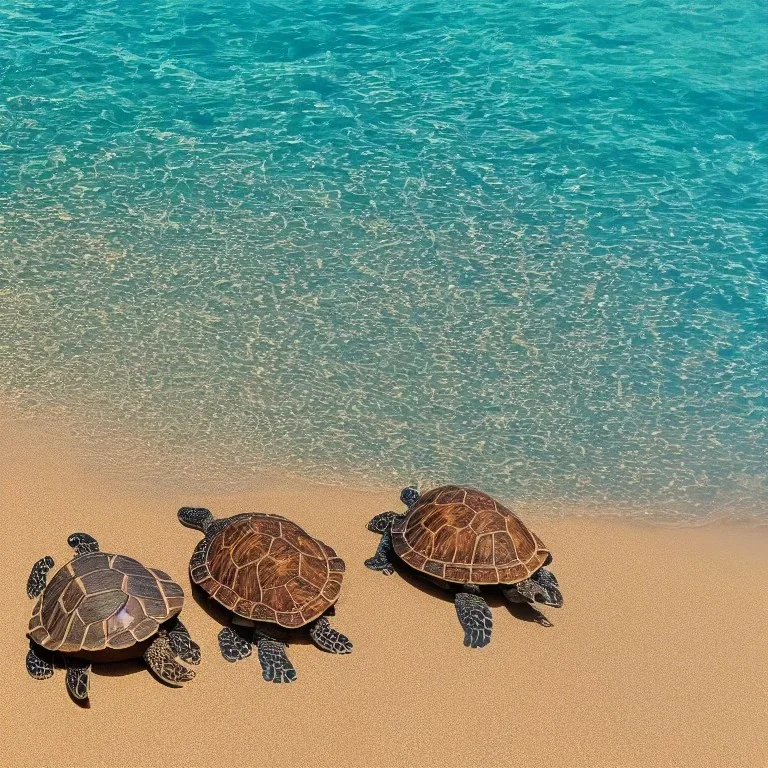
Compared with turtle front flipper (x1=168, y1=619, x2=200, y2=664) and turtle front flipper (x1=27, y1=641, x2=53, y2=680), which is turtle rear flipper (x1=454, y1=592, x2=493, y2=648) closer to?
turtle front flipper (x1=168, y1=619, x2=200, y2=664)

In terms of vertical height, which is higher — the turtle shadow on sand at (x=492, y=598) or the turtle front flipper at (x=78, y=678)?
the turtle front flipper at (x=78, y=678)

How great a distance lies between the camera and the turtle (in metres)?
7.03

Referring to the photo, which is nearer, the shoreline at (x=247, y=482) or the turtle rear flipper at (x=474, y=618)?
the turtle rear flipper at (x=474, y=618)

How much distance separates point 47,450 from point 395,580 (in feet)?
13.0

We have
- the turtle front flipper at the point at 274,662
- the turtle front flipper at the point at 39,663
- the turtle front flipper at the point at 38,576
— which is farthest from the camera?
the turtle front flipper at the point at 38,576

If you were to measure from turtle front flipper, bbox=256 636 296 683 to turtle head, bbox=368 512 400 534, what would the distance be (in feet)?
5.64

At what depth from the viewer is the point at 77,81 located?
17375mm

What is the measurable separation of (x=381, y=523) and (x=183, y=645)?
234cm

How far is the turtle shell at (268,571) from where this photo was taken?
24.7 ft

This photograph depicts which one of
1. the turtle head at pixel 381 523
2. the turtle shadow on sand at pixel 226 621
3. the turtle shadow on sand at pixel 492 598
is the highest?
the turtle shadow on sand at pixel 226 621

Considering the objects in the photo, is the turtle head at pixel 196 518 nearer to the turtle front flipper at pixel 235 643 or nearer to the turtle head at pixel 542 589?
the turtle front flipper at pixel 235 643

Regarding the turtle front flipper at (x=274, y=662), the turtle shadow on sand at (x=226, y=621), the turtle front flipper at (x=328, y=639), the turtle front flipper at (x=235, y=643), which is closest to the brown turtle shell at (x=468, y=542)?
the turtle front flipper at (x=328, y=639)

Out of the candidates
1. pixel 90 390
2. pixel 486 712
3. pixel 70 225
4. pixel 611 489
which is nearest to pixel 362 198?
pixel 70 225

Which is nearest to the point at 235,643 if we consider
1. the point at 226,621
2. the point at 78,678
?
the point at 226,621
